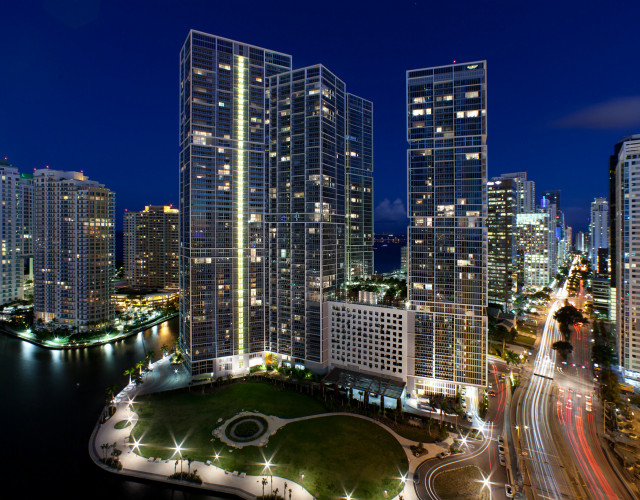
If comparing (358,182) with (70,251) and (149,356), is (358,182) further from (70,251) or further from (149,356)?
(70,251)

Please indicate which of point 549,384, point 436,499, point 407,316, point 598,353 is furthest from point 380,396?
point 598,353

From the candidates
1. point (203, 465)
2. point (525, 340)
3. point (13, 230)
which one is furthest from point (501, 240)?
point (13, 230)

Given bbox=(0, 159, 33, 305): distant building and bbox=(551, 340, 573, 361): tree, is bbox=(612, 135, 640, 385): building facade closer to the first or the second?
bbox=(551, 340, 573, 361): tree

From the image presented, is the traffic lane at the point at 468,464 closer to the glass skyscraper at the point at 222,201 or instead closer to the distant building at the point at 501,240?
the glass skyscraper at the point at 222,201

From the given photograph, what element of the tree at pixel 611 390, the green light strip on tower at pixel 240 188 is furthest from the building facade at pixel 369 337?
the tree at pixel 611 390

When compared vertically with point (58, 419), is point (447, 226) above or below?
above
